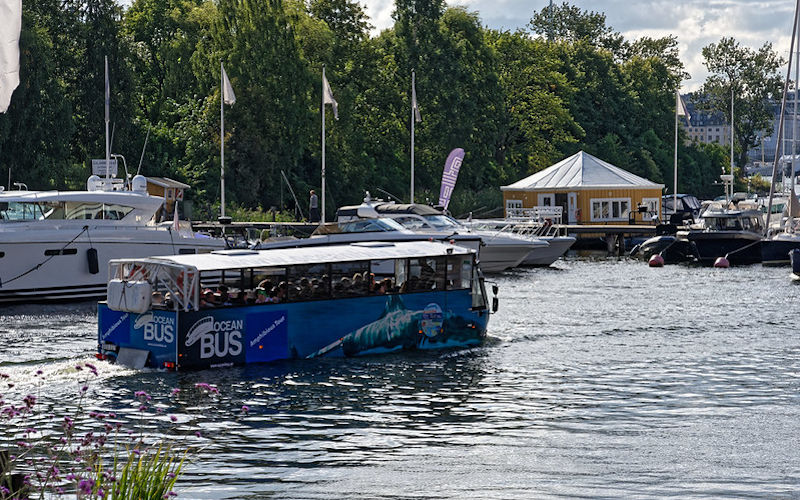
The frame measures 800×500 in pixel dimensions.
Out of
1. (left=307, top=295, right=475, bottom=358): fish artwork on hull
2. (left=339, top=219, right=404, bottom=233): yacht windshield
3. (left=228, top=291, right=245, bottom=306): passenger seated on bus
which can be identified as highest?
(left=339, top=219, right=404, bottom=233): yacht windshield

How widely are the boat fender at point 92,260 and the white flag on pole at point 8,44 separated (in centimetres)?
3336

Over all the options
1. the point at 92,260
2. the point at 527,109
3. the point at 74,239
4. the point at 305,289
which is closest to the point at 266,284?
the point at 305,289

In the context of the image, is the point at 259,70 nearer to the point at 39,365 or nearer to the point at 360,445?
the point at 39,365

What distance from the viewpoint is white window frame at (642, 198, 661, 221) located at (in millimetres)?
84019

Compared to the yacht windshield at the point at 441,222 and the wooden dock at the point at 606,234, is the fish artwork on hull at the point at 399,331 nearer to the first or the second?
the yacht windshield at the point at 441,222

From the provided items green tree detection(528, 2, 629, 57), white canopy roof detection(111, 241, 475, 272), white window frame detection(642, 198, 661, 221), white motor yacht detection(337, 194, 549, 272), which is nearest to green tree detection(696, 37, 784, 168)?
green tree detection(528, 2, 629, 57)

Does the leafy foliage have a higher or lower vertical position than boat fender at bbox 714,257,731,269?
higher

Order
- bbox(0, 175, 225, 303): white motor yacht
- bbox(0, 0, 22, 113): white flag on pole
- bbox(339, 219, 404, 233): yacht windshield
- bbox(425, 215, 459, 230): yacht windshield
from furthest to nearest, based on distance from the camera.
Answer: bbox(425, 215, 459, 230): yacht windshield → bbox(339, 219, 404, 233): yacht windshield → bbox(0, 175, 225, 303): white motor yacht → bbox(0, 0, 22, 113): white flag on pole

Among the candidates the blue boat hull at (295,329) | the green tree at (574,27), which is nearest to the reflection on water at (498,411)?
the blue boat hull at (295,329)

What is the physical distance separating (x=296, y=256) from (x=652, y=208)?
62.0 m

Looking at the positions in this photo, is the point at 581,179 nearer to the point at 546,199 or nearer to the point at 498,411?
the point at 546,199

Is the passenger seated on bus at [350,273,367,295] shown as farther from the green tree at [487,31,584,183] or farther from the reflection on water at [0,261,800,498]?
the green tree at [487,31,584,183]

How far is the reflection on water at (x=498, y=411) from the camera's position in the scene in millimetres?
16109

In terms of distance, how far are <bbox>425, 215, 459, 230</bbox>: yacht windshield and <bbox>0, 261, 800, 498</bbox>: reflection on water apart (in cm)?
2089
